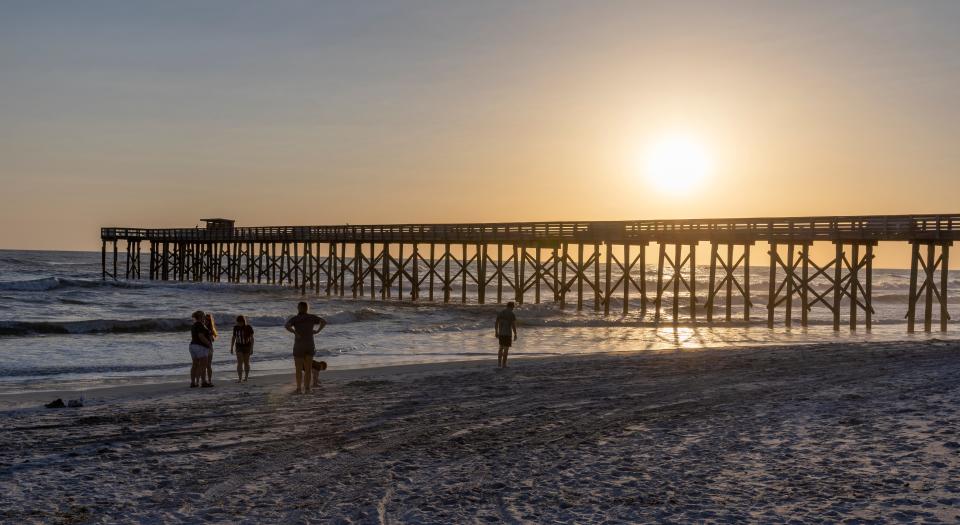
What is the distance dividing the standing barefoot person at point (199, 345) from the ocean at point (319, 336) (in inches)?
72.8

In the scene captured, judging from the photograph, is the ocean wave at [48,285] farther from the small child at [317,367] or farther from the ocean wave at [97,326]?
the small child at [317,367]

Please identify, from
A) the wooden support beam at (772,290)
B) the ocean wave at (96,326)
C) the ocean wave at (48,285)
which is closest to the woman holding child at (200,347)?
the ocean wave at (96,326)

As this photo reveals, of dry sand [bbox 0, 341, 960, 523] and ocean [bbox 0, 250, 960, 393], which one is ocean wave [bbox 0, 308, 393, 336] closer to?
ocean [bbox 0, 250, 960, 393]

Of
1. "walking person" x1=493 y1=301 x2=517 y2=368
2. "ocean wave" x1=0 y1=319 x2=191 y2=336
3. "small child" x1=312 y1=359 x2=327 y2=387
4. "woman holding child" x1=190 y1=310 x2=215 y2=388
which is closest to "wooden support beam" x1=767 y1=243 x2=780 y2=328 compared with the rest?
"walking person" x1=493 y1=301 x2=517 y2=368

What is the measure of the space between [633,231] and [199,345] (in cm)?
2526

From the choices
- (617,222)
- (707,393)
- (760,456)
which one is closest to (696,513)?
(760,456)

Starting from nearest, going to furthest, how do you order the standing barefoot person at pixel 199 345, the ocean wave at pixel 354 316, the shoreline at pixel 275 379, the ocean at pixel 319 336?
the shoreline at pixel 275 379 → the standing barefoot person at pixel 199 345 → the ocean at pixel 319 336 → the ocean wave at pixel 354 316

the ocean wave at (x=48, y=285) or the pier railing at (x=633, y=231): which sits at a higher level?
the pier railing at (x=633, y=231)

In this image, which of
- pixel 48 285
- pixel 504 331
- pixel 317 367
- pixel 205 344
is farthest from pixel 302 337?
pixel 48 285

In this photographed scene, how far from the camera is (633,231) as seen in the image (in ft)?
123

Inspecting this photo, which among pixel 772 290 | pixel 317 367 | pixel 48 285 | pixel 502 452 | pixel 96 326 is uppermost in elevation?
pixel 772 290

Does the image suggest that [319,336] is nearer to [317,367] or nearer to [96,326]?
[96,326]

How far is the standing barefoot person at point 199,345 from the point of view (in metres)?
14.5

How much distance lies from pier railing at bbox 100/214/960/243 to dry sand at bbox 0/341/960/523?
46.0 ft
